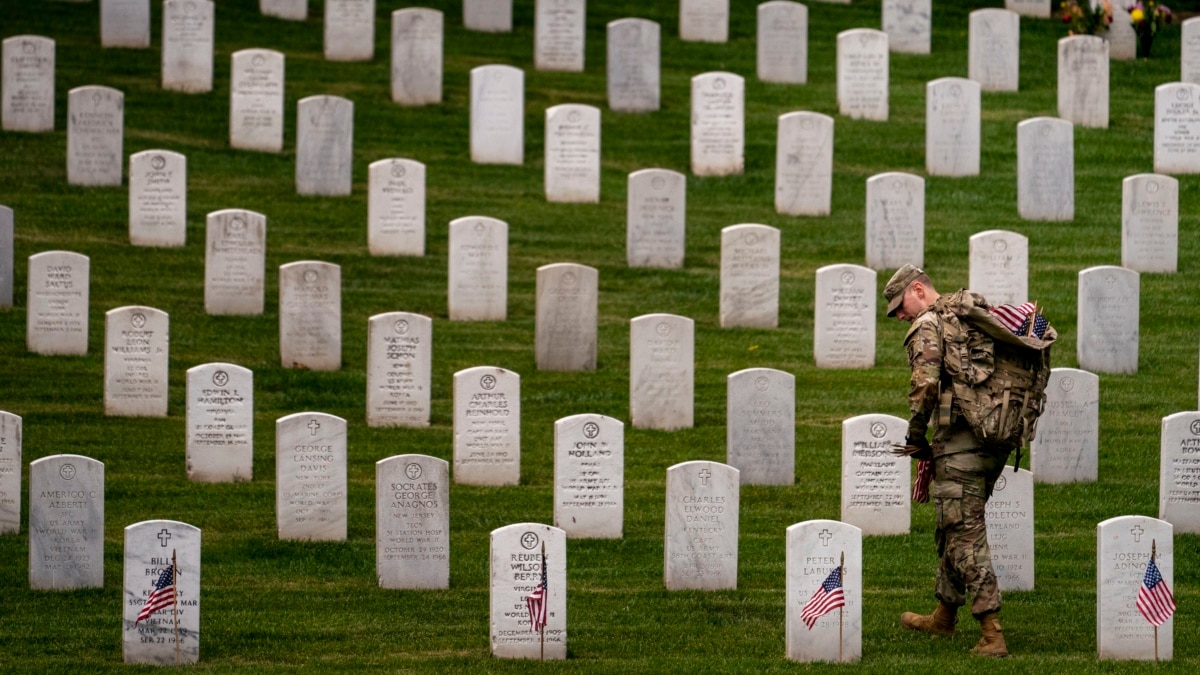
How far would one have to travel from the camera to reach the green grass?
11.1m

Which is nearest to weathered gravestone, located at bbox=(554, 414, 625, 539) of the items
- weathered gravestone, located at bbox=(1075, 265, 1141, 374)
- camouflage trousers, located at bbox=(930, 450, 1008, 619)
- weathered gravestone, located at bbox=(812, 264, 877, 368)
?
camouflage trousers, located at bbox=(930, 450, 1008, 619)

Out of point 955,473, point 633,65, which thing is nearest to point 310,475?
point 955,473

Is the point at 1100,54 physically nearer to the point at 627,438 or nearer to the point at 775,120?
the point at 775,120

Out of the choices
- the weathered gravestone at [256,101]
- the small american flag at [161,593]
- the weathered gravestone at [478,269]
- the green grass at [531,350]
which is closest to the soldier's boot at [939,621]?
the green grass at [531,350]

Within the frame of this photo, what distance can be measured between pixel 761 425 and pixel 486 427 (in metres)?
1.90

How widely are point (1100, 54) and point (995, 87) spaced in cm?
169

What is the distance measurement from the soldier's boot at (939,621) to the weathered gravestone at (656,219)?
27.5 feet

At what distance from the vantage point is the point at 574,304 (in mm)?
16594

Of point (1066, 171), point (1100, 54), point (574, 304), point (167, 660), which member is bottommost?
point (167, 660)

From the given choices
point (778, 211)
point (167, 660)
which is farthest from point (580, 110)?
point (167, 660)

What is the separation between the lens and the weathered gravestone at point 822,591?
10.4 metres

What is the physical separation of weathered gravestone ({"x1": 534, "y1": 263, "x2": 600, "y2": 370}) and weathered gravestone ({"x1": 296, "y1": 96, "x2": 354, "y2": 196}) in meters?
4.38

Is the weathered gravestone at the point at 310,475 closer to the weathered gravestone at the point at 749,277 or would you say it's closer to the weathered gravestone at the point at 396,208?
the weathered gravestone at the point at 749,277

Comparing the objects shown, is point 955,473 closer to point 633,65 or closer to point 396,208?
point 396,208
